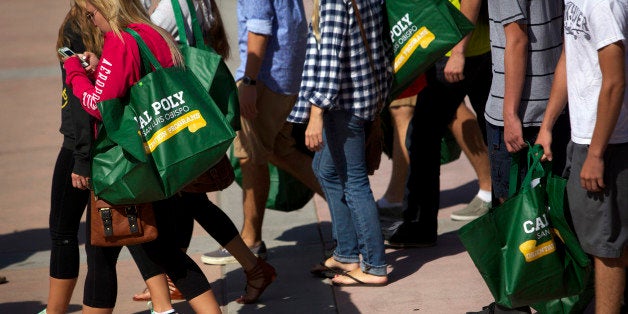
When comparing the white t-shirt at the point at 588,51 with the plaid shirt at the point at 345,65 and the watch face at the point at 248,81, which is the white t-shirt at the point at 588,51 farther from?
the watch face at the point at 248,81

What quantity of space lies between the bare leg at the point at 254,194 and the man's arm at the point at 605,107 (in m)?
2.34

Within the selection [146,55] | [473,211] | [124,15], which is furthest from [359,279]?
[124,15]

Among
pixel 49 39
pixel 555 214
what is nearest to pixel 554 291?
pixel 555 214

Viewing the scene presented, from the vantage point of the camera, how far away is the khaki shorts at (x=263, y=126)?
18.6 ft

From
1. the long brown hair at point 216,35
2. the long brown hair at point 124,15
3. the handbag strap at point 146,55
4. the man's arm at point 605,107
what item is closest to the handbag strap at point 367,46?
the long brown hair at point 216,35

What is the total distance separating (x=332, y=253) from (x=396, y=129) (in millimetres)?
937

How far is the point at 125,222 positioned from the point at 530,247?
161cm

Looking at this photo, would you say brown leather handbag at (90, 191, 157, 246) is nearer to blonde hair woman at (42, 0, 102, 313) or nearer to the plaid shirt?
blonde hair woman at (42, 0, 102, 313)

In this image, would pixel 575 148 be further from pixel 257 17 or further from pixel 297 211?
pixel 297 211

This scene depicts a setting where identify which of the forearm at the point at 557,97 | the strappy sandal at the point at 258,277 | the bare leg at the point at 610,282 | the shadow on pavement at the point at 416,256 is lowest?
the shadow on pavement at the point at 416,256

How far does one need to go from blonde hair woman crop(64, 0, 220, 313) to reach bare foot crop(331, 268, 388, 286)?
1005 millimetres

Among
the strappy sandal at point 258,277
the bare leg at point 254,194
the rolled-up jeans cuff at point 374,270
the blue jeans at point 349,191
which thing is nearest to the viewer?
the blue jeans at point 349,191

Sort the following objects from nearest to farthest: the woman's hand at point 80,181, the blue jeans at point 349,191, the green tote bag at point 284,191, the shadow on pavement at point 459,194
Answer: the woman's hand at point 80,181 < the blue jeans at point 349,191 < the green tote bag at point 284,191 < the shadow on pavement at point 459,194

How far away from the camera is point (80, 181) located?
4.39 meters
